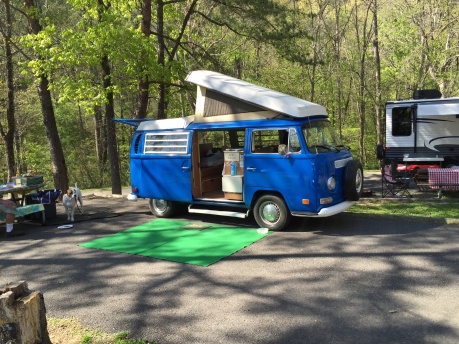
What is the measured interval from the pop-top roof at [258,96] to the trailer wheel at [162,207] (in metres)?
3.02

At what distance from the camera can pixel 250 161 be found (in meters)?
8.03

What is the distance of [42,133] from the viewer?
30.0m

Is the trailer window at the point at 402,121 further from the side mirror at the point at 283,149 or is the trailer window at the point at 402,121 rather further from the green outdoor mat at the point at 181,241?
the green outdoor mat at the point at 181,241

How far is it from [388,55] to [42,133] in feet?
82.8

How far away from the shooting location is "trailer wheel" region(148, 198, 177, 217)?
31.2 ft

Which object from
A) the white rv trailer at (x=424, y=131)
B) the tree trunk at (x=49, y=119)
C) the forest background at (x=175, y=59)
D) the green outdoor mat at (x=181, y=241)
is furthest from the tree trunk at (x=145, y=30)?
the white rv trailer at (x=424, y=131)

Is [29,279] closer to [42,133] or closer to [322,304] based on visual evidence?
[322,304]

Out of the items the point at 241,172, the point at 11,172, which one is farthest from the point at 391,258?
the point at 11,172

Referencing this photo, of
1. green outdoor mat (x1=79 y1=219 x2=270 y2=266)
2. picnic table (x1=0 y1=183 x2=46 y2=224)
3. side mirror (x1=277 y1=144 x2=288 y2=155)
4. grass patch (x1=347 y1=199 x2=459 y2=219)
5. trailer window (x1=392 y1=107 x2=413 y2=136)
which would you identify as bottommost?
green outdoor mat (x1=79 y1=219 x2=270 y2=266)

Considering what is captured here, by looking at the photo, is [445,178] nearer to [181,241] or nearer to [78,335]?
[181,241]

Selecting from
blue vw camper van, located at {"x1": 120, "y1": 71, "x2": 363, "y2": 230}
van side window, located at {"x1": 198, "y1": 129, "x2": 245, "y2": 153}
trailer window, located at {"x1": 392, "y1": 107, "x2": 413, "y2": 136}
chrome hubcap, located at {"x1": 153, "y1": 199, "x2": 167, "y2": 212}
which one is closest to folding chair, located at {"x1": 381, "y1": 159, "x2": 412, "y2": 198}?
blue vw camper van, located at {"x1": 120, "y1": 71, "x2": 363, "y2": 230}

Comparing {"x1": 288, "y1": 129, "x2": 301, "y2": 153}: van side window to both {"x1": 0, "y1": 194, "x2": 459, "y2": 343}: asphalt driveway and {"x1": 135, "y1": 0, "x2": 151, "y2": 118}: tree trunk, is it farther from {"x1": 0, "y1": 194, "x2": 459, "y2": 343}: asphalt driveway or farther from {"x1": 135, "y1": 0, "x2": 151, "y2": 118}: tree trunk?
{"x1": 135, "y1": 0, "x2": 151, "y2": 118}: tree trunk

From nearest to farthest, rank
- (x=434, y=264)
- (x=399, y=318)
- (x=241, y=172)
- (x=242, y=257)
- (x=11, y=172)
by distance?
(x=399, y=318) < (x=434, y=264) < (x=242, y=257) < (x=241, y=172) < (x=11, y=172)

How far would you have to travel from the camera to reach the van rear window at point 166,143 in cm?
896
